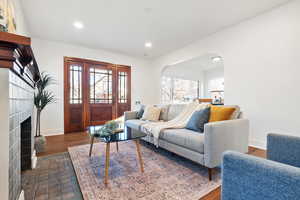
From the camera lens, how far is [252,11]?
2.63 metres

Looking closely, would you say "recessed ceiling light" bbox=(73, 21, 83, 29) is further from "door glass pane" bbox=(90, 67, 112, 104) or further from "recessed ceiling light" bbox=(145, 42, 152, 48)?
"recessed ceiling light" bbox=(145, 42, 152, 48)

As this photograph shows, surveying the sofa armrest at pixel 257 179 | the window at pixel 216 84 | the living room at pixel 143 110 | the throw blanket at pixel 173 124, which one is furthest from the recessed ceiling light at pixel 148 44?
the window at pixel 216 84

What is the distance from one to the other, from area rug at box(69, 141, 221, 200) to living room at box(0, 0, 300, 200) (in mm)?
15

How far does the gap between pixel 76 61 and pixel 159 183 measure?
4051 millimetres

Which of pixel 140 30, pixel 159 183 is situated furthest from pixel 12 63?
pixel 140 30

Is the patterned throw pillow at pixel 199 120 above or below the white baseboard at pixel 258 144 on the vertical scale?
above

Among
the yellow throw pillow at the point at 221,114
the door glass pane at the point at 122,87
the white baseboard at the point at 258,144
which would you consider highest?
the door glass pane at the point at 122,87

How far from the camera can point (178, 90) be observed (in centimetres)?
709

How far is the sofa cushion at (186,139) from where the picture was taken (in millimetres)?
1723

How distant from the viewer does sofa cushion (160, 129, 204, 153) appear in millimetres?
1723

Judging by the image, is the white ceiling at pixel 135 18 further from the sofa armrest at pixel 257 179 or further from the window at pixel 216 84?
the window at pixel 216 84

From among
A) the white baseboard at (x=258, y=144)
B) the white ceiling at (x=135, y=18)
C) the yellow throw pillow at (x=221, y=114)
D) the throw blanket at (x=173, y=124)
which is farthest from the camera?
the white baseboard at (x=258, y=144)

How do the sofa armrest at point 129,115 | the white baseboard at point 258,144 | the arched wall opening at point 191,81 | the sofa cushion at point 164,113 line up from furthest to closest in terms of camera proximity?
the arched wall opening at point 191,81, the sofa armrest at point 129,115, the sofa cushion at point 164,113, the white baseboard at point 258,144

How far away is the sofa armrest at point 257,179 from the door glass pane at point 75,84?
171 inches
